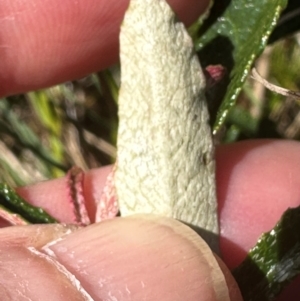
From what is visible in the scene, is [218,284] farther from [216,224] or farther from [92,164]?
[92,164]

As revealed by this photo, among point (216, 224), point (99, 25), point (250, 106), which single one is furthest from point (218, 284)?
point (250, 106)

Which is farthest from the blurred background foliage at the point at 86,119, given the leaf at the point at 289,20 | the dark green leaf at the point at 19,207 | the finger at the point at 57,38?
the dark green leaf at the point at 19,207

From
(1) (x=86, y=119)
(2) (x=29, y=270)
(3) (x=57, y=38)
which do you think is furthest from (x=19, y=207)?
(1) (x=86, y=119)

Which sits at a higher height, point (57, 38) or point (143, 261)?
point (57, 38)

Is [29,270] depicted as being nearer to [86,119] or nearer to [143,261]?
[143,261]

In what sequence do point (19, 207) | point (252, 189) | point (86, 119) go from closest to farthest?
point (19, 207) → point (252, 189) → point (86, 119)

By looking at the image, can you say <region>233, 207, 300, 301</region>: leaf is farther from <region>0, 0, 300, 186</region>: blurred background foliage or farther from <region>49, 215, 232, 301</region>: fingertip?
<region>0, 0, 300, 186</region>: blurred background foliage
